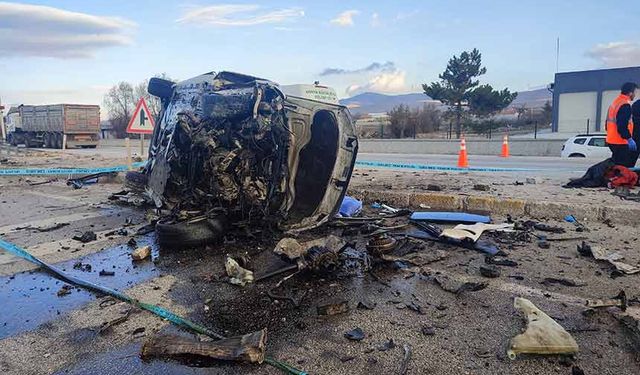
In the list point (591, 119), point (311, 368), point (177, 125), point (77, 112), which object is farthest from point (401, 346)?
point (591, 119)

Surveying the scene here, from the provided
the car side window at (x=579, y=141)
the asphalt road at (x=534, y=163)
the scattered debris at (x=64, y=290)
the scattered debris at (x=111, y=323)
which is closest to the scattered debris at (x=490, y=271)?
the scattered debris at (x=111, y=323)

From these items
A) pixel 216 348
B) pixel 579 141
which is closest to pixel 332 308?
pixel 216 348

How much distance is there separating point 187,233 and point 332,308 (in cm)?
224

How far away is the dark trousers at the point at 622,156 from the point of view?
7.73 metres

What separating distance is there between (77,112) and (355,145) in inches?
1224

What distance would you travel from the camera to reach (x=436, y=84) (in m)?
34.8

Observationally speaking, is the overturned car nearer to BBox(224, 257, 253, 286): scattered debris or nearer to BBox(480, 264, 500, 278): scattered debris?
BBox(224, 257, 253, 286): scattered debris

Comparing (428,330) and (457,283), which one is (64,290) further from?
(457,283)

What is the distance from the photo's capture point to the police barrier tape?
2.69 metres

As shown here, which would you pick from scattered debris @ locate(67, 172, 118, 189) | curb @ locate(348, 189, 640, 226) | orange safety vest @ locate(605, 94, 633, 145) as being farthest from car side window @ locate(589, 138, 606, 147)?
scattered debris @ locate(67, 172, 118, 189)

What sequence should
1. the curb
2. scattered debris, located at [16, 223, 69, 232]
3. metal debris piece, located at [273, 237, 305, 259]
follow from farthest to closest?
scattered debris, located at [16, 223, 69, 232], the curb, metal debris piece, located at [273, 237, 305, 259]

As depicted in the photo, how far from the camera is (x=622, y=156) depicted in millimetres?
7730

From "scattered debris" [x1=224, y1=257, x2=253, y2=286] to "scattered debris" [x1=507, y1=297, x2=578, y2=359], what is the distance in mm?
2210

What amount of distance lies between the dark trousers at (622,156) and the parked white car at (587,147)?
960 centimetres
